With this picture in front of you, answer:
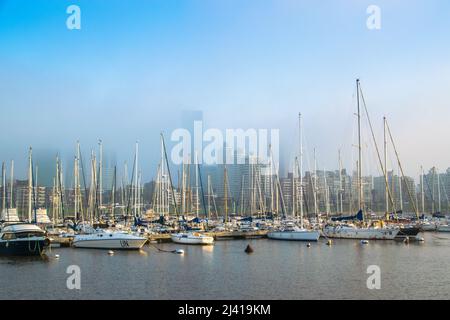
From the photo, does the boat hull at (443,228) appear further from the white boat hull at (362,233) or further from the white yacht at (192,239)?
the white yacht at (192,239)

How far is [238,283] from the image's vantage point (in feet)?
104

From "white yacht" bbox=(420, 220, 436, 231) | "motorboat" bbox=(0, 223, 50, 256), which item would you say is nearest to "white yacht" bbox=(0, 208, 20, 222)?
"motorboat" bbox=(0, 223, 50, 256)

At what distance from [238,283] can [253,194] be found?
6636 cm

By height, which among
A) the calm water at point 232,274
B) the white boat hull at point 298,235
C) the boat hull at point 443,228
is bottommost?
the boat hull at point 443,228

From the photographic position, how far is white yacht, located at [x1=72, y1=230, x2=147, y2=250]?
2069 inches

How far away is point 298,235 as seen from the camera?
6638 centimetres

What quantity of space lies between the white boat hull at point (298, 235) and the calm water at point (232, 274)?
1227 centimetres

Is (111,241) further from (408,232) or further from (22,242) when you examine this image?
(408,232)

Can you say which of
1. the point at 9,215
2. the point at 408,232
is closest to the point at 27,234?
the point at 9,215

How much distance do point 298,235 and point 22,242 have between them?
34942mm

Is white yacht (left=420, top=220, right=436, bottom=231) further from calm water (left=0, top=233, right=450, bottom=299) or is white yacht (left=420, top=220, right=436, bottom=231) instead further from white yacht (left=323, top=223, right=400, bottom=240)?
calm water (left=0, top=233, right=450, bottom=299)

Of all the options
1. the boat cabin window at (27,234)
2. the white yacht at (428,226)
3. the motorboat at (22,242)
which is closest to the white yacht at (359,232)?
the white yacht at (428,226)

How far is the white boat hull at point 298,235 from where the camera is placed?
65225 mm
